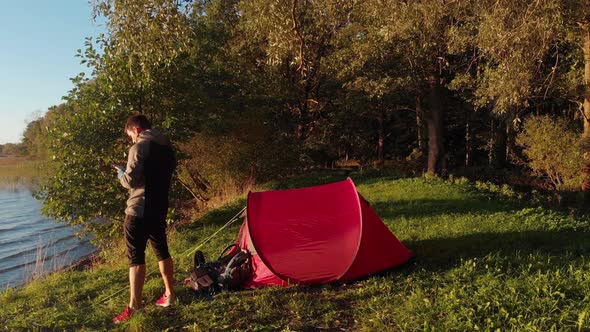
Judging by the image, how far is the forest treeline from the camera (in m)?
7.41

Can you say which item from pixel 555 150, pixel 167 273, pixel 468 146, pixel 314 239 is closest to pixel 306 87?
pixel 468 146

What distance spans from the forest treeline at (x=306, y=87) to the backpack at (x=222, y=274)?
2.80 metres

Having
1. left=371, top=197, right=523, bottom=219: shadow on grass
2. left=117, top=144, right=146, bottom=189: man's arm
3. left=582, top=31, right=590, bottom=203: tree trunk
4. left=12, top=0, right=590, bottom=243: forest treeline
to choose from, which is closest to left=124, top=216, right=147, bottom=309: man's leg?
left=117, top=144, right=146, bottom=189: man's arm

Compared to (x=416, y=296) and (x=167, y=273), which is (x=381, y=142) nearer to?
(x=416, y=296)

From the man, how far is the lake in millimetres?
5128

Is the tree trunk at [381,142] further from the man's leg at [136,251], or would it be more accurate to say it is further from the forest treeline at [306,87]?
the man's leg at [136,251]

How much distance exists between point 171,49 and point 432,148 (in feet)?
47.5

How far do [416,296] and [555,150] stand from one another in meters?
13.7

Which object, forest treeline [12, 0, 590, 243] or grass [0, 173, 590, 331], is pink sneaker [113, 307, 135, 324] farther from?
forest treeline [12, 0, 590, 243]

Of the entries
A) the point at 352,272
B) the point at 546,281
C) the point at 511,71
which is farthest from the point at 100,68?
the point at 546,281

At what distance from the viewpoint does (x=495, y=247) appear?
6.11 metres

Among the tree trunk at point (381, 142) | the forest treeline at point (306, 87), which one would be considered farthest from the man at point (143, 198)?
the tree trunk at point (381, 142)

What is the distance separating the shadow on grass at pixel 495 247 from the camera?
570cm

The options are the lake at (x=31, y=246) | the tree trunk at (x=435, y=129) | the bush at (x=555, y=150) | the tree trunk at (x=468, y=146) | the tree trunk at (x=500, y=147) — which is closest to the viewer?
the lake at (x=31, y=246)
